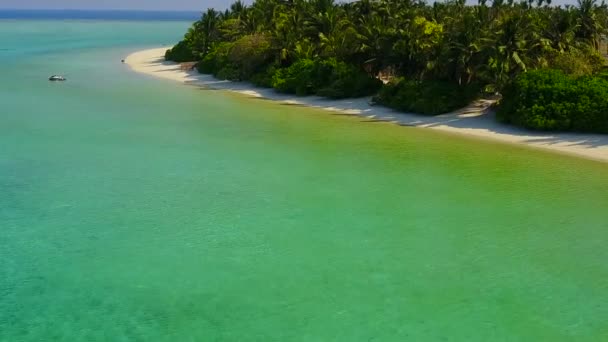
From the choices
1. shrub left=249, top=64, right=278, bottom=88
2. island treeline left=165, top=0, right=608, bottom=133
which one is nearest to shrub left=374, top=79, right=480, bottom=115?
island treeline left=165, top=0, right=608, bottom=133

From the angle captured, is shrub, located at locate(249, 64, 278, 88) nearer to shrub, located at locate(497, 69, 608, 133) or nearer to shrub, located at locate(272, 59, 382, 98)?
shrub, located at locate(272, 59, 382, 98)

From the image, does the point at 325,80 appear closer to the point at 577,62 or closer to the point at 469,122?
the point at 469,122

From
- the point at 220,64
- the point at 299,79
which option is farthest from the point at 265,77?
the point at 220,64

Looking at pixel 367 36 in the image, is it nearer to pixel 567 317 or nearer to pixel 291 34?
pixel 291 34

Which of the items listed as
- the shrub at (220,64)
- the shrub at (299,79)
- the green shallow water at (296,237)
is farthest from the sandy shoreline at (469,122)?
the green shallow water at (296,237)

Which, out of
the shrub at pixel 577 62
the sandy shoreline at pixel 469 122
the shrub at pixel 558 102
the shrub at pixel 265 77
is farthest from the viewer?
the shrub at pixel 265 77

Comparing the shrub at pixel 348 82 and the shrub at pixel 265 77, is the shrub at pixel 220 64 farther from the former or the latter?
the shrub at pixel 348 82
